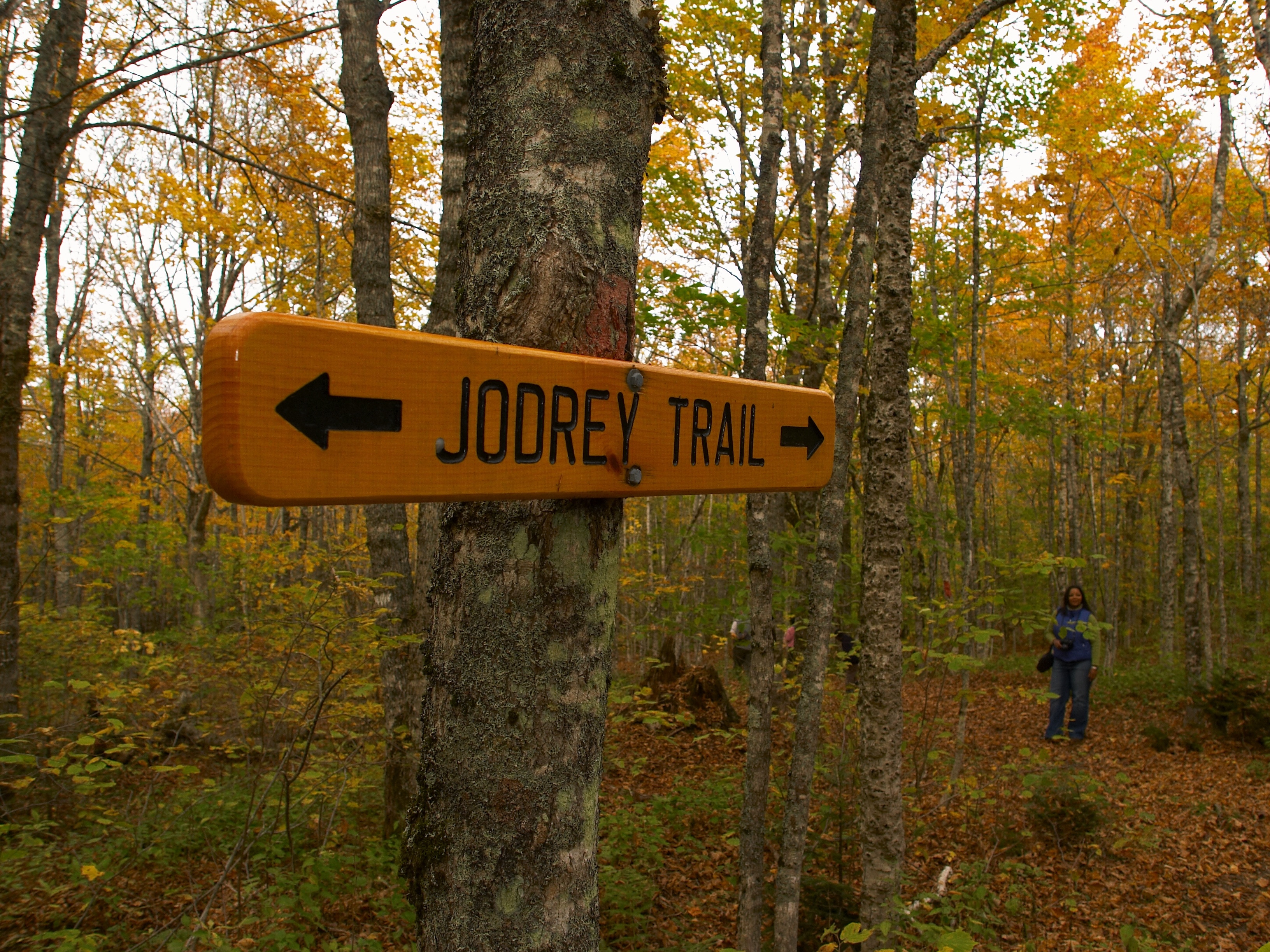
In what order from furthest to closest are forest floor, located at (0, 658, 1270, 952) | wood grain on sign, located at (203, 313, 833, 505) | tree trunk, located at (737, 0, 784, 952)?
tree trunk, located at (737, 0, 784, 952) → forest floor, located at (0, 658, 1270, 952) → wood grain on sign, located at (203, 313, 833, 505)

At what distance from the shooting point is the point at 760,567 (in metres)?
3.92

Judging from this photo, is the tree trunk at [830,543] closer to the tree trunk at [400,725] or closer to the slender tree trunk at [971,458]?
the tree trunk at [400,725]

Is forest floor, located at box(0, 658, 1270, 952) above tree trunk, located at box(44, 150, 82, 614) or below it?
below

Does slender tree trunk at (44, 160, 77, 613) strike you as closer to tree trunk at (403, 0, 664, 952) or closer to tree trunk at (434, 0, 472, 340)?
tree trunk at (434, 0, 472, 340)

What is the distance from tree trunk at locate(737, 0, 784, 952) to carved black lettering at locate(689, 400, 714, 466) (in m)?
2.26

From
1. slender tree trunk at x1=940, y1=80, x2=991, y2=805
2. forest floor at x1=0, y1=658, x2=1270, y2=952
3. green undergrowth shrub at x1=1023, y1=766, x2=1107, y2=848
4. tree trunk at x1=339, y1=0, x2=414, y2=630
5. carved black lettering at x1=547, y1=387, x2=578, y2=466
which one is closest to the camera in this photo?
carved black lettering at x1=547, y1=387, x2=578, y2=466

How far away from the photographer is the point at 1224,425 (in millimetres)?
18031

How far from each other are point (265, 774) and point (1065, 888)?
538 cm

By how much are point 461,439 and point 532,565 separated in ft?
0.87

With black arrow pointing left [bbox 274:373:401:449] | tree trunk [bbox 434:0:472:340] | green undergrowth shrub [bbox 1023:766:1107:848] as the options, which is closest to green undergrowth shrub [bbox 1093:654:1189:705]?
green undergrowth shrub [bbox 1023:766:1107:848]

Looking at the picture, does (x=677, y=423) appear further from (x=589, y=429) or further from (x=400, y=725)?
(x=400, y=725)

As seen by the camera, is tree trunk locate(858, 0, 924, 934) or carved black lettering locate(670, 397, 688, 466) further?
tree trunk locate(858, 0, 924, 934)

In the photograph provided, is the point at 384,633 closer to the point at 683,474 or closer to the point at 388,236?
the point at 388,236

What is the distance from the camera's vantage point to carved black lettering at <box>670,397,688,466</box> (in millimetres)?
1204
